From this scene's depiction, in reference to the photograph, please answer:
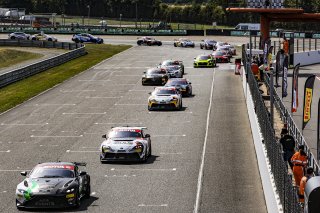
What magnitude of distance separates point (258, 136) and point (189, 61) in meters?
50.8

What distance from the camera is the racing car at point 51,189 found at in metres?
23.6

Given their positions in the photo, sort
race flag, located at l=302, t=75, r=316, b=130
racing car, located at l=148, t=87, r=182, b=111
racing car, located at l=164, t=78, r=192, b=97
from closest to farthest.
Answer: race flag, located at l=302, t=75, r=316, b=130
racing car, located at l=148, t=87, r=182, b=111
racing car, located at l=164, t=78, r=192, b=97

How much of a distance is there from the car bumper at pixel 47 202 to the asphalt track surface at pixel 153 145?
0.56m

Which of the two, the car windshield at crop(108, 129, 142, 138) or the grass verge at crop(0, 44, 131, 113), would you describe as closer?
the car windshield at crop(108, 129, 142, 138)

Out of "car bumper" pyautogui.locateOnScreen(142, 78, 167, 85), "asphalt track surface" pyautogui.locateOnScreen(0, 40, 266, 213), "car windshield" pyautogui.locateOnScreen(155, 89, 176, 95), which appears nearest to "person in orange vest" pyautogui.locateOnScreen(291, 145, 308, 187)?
"asphalt track surface" pyautogui.locateOnScreen(0, 40, 266, 213)

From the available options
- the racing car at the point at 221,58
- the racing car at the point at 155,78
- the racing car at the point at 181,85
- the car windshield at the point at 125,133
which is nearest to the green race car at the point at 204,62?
the racing car at the point at 221,58

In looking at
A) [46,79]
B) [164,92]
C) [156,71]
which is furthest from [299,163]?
[46,79]

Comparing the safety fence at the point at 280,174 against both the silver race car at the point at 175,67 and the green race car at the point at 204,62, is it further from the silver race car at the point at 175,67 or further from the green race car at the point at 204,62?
the green race car at the point at 204,62

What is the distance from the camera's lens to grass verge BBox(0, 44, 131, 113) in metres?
53.8

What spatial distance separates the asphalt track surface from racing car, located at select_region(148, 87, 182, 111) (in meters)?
0.42

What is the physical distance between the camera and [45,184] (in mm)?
23859

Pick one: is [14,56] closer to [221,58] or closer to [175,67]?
[221,58]

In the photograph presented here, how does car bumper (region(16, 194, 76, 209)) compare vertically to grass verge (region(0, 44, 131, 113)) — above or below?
above

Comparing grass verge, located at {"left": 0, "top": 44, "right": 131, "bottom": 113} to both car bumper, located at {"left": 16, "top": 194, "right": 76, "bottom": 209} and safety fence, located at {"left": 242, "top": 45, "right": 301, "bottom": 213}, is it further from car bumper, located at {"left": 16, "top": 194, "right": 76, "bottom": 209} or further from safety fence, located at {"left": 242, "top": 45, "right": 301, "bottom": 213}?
car bumper, located at {"left": 16, "top": 194, "right": 76, "bottom": 209}
